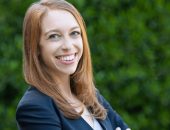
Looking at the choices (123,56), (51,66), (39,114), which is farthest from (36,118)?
(123,56)

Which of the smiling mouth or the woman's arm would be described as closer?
the woman's arm

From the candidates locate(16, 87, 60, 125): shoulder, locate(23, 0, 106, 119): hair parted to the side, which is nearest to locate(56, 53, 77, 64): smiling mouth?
locate(23, 0, 106, 119): hair parted to the side

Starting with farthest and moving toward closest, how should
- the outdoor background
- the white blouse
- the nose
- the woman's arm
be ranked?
the outdoor background < the white blouse < the nose < the woman's arm

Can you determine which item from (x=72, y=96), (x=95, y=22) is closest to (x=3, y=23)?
(x=95, y=22)

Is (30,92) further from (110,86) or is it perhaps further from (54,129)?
(110,86)

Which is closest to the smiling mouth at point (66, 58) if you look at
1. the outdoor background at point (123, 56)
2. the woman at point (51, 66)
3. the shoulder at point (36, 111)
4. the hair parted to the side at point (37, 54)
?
the woman at point (51, 66)

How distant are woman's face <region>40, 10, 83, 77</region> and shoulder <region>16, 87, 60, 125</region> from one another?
0.64ft

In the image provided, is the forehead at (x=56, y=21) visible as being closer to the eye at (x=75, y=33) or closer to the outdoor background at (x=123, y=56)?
the eye at (x=75, y=33)

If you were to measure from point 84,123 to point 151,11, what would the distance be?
3327 millimetres

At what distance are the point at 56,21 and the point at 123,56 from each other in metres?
3.11

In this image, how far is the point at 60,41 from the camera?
3539 millimetres

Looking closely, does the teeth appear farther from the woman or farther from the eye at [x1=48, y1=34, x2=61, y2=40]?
the eye at [x1=48, y1=34, x2=61, y2=40]

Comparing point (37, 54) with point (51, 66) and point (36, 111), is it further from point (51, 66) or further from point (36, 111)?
point (36, 111)

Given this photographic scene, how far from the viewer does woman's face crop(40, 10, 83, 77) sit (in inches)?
139
